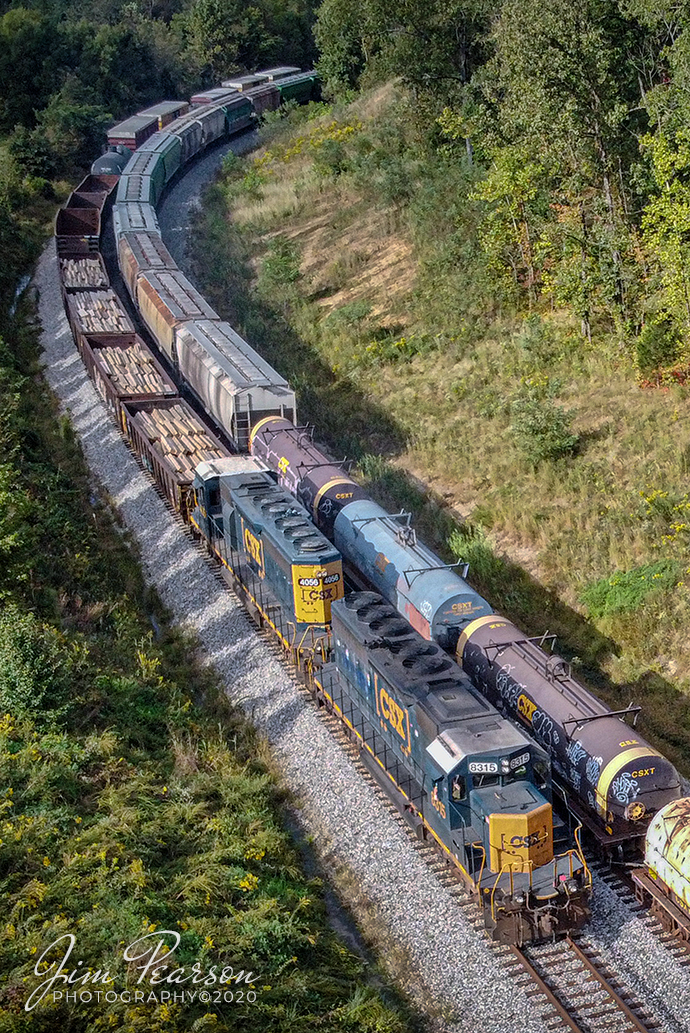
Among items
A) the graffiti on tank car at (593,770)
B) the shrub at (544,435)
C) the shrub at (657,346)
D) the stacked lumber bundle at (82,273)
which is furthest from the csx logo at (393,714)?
the stacked lumber bundle at (82,273)

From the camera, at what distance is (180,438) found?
32.3 meters

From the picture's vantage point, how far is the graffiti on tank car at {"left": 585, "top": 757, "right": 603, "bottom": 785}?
56.6 feet

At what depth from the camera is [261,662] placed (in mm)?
23953

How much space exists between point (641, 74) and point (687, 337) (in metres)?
9.45

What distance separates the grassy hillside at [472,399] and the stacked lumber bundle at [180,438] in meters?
4.98

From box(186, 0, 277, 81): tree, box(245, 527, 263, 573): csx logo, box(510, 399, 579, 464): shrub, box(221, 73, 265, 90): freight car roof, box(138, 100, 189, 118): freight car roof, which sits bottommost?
box(510, 399, 579, 464): shrub

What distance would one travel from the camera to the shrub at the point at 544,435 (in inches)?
1155

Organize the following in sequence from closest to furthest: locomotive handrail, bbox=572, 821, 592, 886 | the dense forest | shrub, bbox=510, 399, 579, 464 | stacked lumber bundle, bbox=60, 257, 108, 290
→ locomotive handrail, bbox=572, 821, 592, 886 < the dense forest < shrub, bbox=510, 399, 579, 464 < stacked lumber bundle, bbox=60, 257, 108, 290

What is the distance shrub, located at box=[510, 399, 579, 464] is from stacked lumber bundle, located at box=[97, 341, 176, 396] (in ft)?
41.8

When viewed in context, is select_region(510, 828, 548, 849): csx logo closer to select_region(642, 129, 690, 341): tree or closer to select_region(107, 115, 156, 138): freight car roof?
select_region(642, 129, 690, 341): tree

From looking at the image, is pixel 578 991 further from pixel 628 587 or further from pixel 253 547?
pixel 253 547

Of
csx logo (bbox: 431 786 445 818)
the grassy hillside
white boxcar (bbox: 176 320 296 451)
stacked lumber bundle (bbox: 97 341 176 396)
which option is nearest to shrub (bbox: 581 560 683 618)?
the grassy hillside

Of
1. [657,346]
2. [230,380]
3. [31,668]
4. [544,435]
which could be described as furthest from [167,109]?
[31,668]

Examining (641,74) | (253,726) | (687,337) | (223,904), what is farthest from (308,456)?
(641,74)
